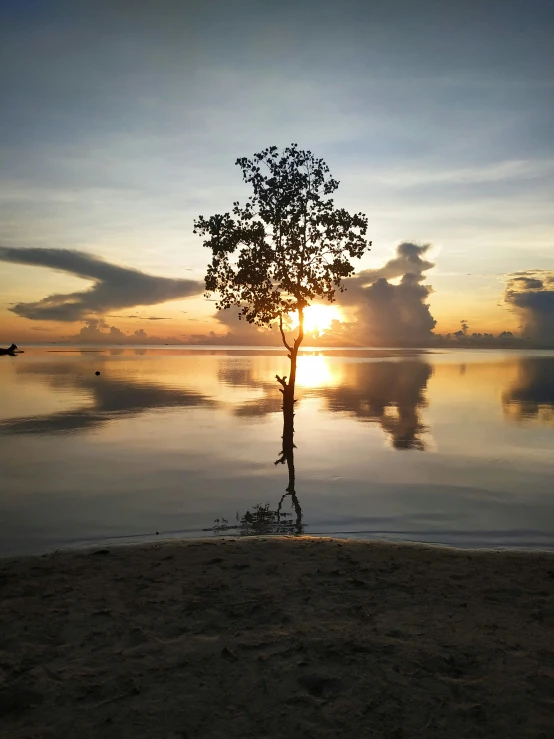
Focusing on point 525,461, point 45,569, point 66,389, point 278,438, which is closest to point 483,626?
point 45,569

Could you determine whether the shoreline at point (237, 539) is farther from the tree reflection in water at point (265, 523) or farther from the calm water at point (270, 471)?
the tree reflection in water at point (265, 523)

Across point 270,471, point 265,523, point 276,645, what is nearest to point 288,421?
point 270,471

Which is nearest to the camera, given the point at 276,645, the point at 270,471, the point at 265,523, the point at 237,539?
the point at 276,645

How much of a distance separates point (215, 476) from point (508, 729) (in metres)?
14.3

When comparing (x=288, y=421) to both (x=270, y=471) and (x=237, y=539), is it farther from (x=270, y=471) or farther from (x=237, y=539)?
(x=237, y=539)

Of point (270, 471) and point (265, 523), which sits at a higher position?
point (265, 523)

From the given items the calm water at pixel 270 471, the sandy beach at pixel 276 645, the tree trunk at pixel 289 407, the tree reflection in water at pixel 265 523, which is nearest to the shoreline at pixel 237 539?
the calm water at pixel 270 471

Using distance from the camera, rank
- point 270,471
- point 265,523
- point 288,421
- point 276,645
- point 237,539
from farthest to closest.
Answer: point 288,421, point 270,471, point 265,523, point 237,539, point 276,645

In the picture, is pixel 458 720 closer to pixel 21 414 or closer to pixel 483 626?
pixel 483 626

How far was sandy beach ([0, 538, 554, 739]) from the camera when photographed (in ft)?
19.8

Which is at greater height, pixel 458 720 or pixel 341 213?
pixel 341 213

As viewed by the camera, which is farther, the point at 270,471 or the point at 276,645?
Result: the point at 270,471

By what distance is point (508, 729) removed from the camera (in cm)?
588

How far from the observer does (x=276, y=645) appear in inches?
298
